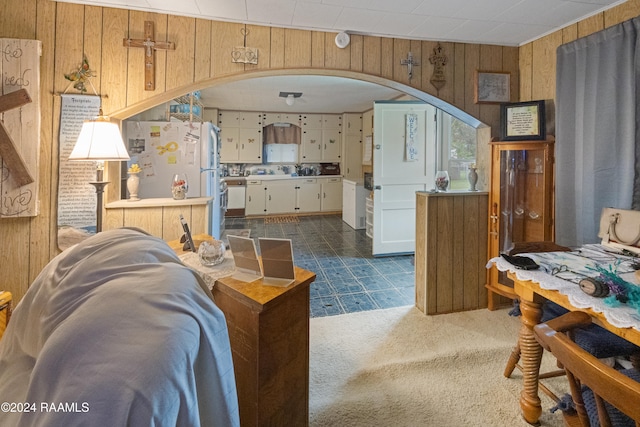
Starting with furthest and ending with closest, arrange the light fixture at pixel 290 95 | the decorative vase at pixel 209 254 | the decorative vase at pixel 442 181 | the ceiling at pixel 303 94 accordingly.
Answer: the light fixture at pixel 290 95
the ceiling at pixel 303 94
the decorative vase at pixel 442 181
the decorative vase at pixel 209 254

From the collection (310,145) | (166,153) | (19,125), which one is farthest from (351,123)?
(19,125)

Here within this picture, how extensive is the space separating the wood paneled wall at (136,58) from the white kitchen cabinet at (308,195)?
4837 mm

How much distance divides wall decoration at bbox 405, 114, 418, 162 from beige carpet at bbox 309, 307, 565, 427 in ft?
7.44

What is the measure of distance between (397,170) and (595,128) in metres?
2.36

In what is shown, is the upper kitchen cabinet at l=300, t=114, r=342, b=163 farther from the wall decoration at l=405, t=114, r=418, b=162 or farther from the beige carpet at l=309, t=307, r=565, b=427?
the beige carpet at l=309, t=307, r=565, b=427

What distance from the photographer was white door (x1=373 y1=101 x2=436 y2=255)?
4.29 metres

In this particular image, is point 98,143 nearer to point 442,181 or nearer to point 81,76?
point 81,76

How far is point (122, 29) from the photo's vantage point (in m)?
2.21

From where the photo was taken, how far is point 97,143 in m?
1.91

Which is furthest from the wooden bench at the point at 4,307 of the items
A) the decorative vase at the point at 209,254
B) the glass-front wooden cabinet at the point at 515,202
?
the glass-front wooden cabinet at the point at 515,202

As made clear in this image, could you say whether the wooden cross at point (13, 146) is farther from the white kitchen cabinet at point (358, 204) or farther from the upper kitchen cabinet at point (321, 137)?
the upper kitchen cabinet at point (321, 137)

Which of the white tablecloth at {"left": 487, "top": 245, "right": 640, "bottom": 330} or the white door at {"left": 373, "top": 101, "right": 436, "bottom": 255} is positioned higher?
the white door at {"left": 373, "top": 101, "right": 436, "bottom": 255}

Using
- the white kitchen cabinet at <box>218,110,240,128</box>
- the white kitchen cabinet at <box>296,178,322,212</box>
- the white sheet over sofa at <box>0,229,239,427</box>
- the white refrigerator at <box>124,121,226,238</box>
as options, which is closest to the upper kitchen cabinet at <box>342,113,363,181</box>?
the white kitchen cabinet at <box>296,178,322,212</box>

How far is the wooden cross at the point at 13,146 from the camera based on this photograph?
1973 millimetres
